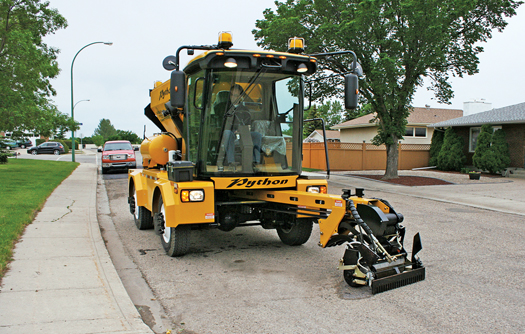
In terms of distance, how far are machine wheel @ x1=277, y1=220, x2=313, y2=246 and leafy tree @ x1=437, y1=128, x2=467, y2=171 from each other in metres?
22.5

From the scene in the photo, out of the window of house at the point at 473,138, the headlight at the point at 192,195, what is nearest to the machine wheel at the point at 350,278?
the headlight at the point at 192,195

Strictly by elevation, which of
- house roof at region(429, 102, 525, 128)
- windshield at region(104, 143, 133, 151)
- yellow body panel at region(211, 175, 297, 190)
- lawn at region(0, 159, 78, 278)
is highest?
house roof at region(429, 102, 525, 128)

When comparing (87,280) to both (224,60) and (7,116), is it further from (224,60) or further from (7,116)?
(7,116)

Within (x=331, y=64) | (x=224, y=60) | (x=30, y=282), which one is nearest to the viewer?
(x=30, y=282)

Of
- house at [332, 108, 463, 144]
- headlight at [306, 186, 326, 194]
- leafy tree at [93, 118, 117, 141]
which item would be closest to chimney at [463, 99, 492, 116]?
house at [332, 108, 463, 144]

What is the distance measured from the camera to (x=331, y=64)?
65.2 feet

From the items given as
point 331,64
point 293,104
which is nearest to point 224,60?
point 293,104

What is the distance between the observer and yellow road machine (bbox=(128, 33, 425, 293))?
5898mm

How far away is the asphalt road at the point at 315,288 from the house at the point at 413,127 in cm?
2624

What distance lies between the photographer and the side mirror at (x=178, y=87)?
5879mm

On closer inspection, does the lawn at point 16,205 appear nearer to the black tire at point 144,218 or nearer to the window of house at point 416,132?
the black tire at point 144,218

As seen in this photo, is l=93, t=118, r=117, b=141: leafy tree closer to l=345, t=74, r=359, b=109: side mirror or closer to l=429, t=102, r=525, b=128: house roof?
l=429, t=102, r=525, b=128: house roof

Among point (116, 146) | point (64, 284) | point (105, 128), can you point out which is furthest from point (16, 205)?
point (105, 128)

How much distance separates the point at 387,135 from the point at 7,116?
1652 centimetres
